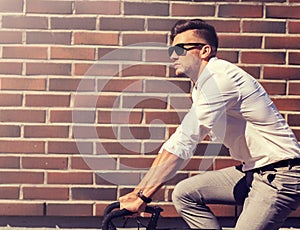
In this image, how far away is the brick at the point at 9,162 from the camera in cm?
444

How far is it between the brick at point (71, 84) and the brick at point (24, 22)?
40cm

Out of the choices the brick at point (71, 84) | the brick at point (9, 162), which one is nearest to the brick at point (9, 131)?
the brick at point (9, 162)

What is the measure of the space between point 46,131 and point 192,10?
4.40 ft

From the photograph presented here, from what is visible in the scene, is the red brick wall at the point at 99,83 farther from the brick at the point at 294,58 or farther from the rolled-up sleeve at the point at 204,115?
the rolled-up sleeve at the point at 204,115

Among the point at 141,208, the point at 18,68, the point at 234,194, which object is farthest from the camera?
the point at 18,68

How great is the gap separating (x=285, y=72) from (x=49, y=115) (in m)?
1.70

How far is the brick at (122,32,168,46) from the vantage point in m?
4.39

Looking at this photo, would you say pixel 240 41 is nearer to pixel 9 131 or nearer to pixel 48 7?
pixel 48 7

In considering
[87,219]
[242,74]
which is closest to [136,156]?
[87,219]

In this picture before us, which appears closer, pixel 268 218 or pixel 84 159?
pixel 268 218

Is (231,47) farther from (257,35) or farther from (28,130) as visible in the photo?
(28,130)

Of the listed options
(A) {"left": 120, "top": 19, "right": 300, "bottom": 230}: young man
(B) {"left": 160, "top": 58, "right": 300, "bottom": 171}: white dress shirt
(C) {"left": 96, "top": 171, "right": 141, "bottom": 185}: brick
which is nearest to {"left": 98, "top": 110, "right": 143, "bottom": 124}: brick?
(C) {"left": 96, "top": 171, "right": 141, "bottom": 185}: brick

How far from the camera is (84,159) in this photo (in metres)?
4.45

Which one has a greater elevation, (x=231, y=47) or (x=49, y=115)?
(x=231, y=47)
